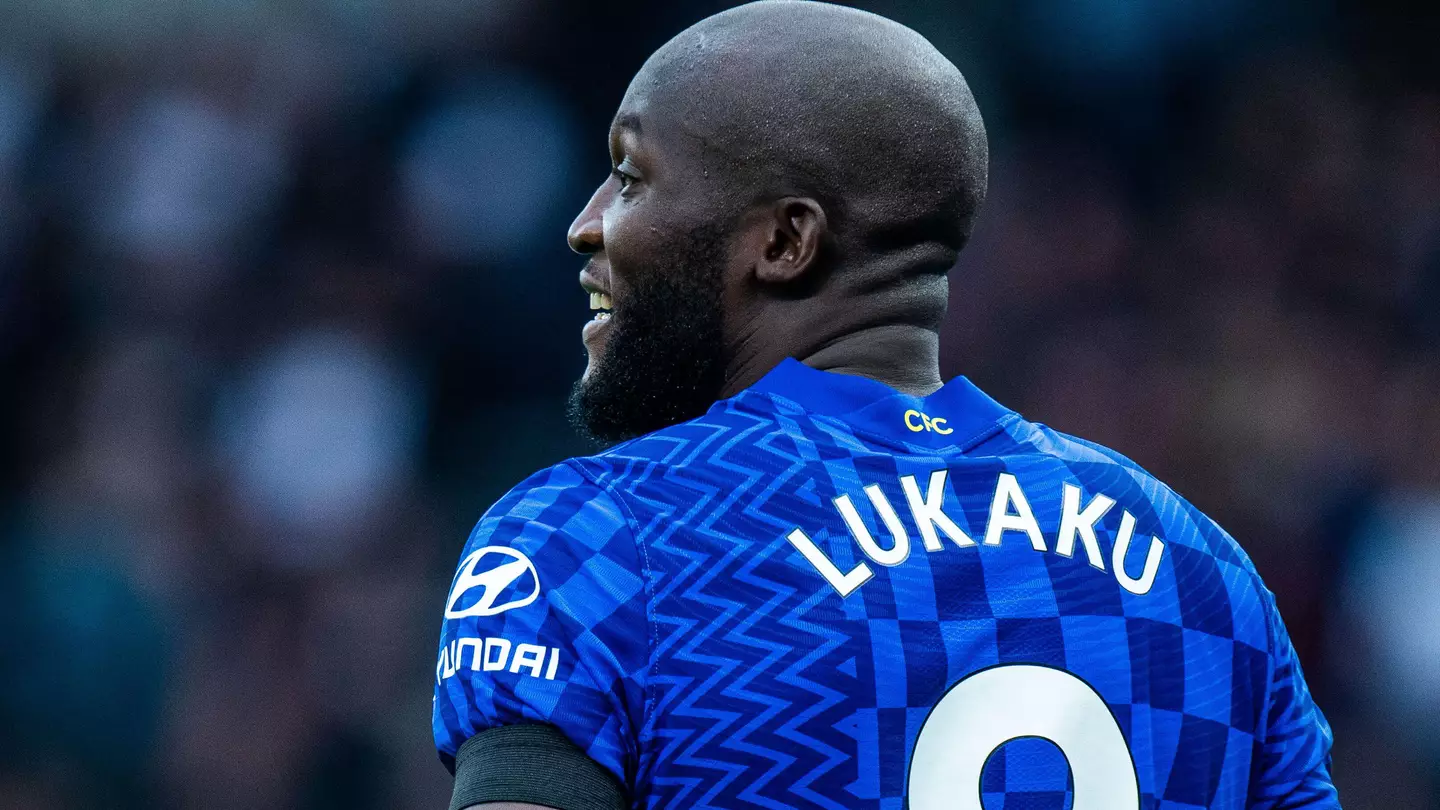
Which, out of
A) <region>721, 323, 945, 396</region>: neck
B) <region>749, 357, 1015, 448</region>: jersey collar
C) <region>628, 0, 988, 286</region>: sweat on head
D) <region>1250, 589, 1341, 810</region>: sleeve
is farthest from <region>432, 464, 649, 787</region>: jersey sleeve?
<region>1250, 589, 1341, 810</region>: sleeve

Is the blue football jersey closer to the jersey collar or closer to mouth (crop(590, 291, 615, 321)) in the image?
the jersey collar

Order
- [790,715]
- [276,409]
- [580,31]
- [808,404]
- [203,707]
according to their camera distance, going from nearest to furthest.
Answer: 1. [790,715]
2. [808,404]
3. [203,707]
4. [276,409]
5. [580,31]

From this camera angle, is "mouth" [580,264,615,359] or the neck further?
"mouth" [580,264,615,359]

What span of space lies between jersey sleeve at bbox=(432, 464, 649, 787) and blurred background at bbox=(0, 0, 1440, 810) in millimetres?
4371

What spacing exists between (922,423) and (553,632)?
0.51 meters

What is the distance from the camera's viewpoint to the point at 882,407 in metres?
1.84

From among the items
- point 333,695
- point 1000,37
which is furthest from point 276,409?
point 1000,37

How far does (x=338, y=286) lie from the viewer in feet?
21.3

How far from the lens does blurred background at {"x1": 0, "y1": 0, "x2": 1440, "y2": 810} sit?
5.80 meters

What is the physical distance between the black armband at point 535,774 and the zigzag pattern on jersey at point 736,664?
63 mm

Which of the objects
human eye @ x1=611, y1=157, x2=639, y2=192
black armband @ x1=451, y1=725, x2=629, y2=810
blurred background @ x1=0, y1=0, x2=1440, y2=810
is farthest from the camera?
blurred background @ x1=0, y1=0, x2=1440, y2=810

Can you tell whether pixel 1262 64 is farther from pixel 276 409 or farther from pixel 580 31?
pixel 276 409

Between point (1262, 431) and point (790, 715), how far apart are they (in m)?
5.30

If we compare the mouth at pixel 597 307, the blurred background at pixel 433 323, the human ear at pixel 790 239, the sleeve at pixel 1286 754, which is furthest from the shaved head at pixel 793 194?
the blurred background at pixel 433 323
